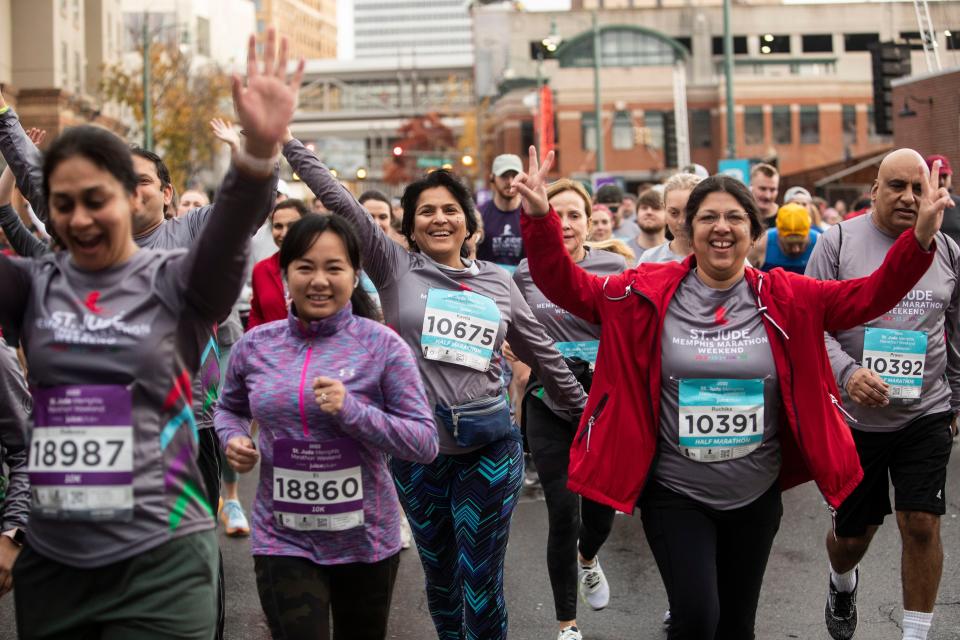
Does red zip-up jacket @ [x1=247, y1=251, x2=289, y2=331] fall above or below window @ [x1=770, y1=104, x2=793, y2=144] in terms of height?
below

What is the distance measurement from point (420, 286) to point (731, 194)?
4.45 feet

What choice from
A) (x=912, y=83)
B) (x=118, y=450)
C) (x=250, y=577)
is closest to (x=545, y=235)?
(x=118, y=450)

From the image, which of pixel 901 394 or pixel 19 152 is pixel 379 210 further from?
pixel 901 394

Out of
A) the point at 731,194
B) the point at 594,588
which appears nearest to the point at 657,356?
the point at 731,194

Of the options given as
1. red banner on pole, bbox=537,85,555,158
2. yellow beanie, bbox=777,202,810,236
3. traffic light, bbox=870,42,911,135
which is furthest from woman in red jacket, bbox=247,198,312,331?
red banner on pole, bbox=537,85,555,158

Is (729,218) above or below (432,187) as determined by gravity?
below

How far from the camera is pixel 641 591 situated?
287 inches

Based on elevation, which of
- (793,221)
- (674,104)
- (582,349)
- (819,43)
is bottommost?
(582,349)

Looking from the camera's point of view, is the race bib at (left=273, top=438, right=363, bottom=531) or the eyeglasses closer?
the race bib at (left=273, top=438, right=363, bottom=531)

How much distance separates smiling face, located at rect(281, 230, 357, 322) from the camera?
4.19 metres

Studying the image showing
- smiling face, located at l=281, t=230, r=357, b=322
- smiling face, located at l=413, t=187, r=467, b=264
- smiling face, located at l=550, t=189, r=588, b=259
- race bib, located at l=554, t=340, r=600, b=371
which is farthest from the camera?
smiling face, located at l=550, t=189, r=588, b=259

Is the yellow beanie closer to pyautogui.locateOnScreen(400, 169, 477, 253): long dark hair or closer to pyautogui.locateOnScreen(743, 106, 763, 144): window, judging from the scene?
pyautogui.locateOnScreen(400, 169, 477, 253): long dark hair

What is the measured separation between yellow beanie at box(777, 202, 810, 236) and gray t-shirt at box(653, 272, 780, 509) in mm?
3669

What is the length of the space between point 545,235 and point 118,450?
1.87m
